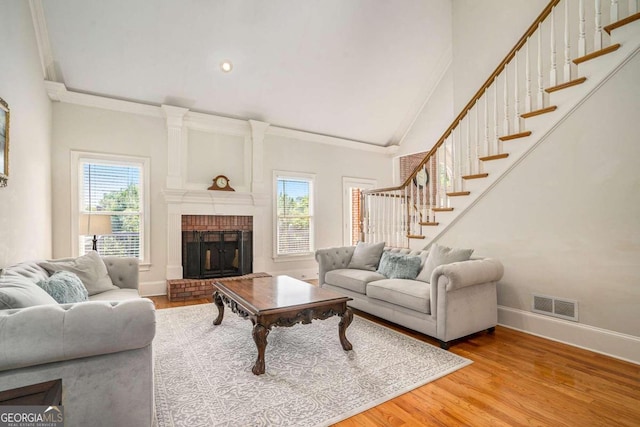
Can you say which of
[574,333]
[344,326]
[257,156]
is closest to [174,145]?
[257,156]

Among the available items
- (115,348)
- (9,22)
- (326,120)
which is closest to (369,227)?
(326,120)

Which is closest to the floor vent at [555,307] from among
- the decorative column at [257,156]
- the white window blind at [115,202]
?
the decorative column at [257,156]

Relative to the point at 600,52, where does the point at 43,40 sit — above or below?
above

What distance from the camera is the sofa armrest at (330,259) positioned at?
15.4 feet

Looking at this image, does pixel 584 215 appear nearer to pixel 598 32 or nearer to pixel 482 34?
pixel 598 32

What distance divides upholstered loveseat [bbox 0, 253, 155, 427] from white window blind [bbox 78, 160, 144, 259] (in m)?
3.51

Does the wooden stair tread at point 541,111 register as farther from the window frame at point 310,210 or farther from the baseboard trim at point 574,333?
the window frame at point 310,210

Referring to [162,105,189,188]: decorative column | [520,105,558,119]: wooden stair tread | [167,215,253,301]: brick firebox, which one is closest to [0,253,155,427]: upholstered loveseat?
[167,215,253,301]: brick firebox

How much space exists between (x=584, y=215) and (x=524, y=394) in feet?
6.14

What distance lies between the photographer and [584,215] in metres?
3.10

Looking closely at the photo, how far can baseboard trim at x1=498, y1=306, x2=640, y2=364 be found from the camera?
9.18 feet

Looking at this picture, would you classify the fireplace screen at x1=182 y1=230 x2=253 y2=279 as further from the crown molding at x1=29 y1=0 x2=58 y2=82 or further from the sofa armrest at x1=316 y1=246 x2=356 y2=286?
the crown molding at x1=29 y1=0 x2=58 y2=82

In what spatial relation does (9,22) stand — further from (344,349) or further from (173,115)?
(344,349)

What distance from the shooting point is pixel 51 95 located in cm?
448
